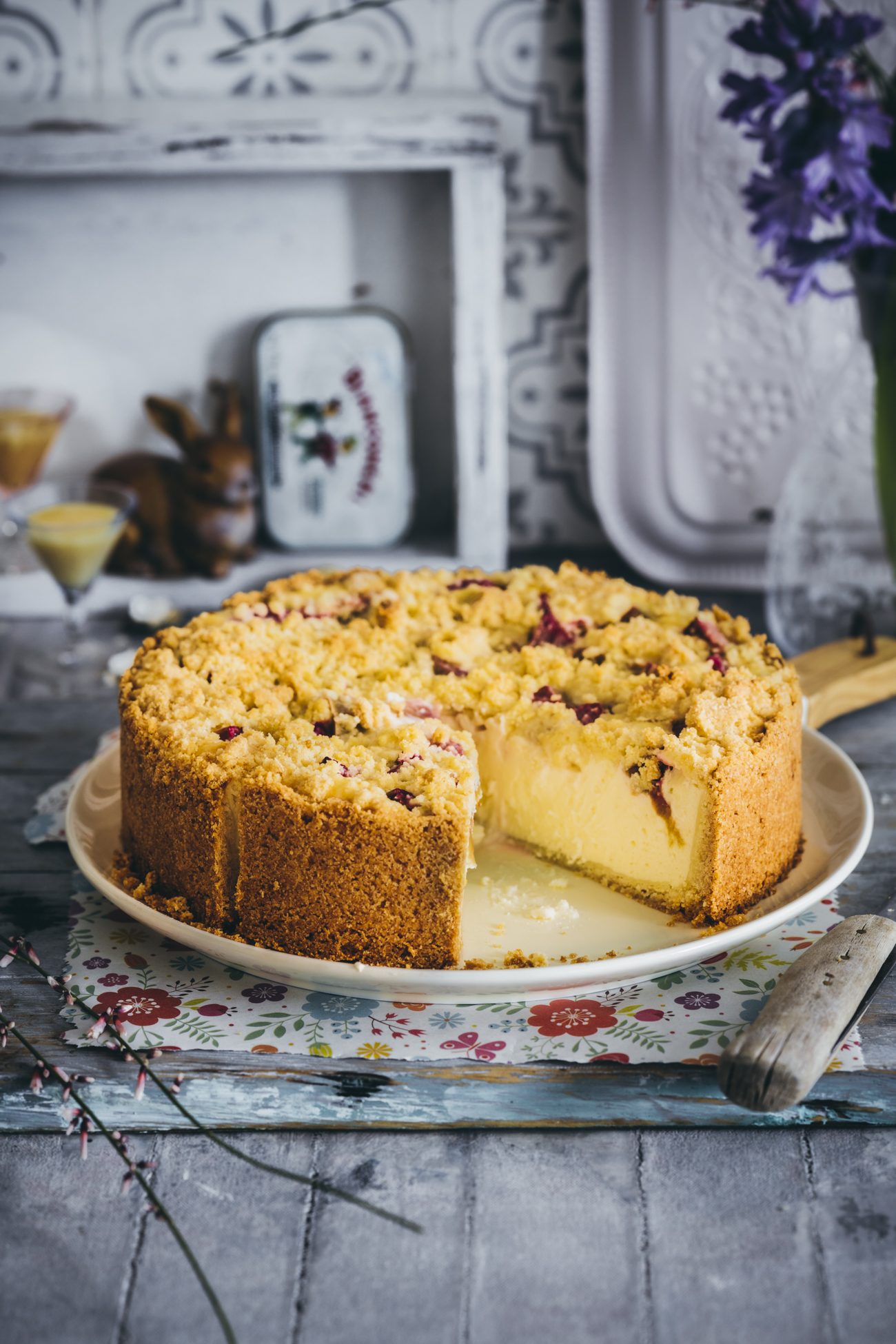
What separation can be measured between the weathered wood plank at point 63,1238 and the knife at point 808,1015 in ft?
2.21

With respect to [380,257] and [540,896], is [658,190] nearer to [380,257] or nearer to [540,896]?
[380,257]

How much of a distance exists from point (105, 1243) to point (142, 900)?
0.51 meters

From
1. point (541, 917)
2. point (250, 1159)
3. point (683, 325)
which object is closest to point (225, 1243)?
point (250, 1159)

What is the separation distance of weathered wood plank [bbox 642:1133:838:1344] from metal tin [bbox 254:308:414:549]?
7.00 feet

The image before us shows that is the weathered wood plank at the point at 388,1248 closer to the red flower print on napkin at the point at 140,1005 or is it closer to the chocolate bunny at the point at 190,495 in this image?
the red flower print on napkin at the point at 140,1005

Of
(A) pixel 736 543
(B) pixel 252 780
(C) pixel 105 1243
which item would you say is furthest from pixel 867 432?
(C) pixel 105 1243

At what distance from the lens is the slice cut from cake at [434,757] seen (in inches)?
68.0

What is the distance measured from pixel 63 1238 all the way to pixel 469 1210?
0.44m

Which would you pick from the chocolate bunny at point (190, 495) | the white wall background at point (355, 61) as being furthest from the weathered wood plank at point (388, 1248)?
the white wall background at point (355, 61)

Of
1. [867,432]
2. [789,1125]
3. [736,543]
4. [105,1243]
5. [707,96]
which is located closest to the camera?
[105,1243]

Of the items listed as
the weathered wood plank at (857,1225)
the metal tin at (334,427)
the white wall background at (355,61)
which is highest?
the white wall background at (355,61)

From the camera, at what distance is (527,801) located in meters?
2.07

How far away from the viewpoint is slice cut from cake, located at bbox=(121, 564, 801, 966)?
1728mm

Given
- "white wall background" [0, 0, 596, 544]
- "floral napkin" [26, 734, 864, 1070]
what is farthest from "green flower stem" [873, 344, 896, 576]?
"floral napkin" [26, 734, 864, 1070]
